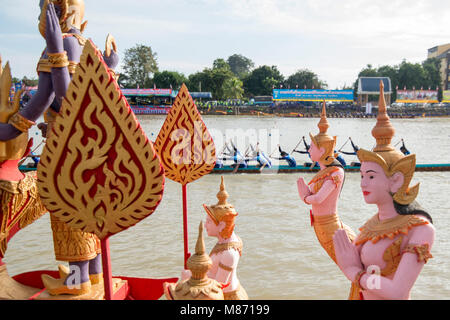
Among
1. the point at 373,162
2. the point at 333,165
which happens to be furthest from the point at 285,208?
the point at 373,162

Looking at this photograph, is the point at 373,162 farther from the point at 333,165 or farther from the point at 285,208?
the point at 285,208

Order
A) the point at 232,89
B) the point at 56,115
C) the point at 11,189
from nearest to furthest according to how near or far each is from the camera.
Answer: the point at 56,115, the point at 11,189, the point at 232,89

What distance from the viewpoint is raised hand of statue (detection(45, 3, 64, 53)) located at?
2.63 meters

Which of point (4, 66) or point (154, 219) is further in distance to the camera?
point (154, 219)

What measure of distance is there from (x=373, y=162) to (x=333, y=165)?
1673 millimetres

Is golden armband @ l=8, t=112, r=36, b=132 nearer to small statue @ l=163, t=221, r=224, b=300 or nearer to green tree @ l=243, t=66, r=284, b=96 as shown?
small statue @ l=163, t=221, r=224, b=300

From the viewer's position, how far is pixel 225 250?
324cm

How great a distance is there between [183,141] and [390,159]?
2.11 meters

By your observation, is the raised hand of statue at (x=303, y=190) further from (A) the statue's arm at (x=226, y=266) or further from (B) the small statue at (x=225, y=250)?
(A) the statue's arm at (x=226, y=266)

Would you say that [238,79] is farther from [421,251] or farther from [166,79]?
[421,251]

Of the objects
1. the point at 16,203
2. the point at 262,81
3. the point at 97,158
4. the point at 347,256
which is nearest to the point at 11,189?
the point at 16,203

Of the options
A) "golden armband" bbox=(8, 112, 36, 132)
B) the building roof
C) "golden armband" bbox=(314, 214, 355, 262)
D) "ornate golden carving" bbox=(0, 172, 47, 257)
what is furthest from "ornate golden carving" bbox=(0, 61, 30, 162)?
the building roof

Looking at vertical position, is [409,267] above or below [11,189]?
below
